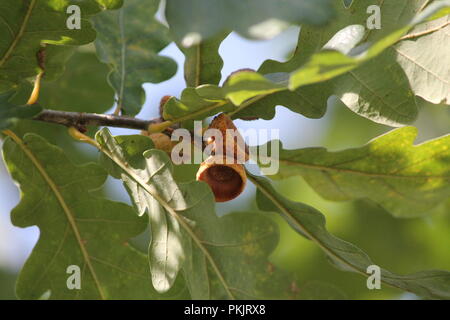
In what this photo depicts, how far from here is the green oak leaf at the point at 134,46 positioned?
1.81 m

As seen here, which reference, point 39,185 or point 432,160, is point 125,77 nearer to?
point 39,185

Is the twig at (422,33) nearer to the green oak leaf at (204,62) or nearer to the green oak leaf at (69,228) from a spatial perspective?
the green oak leaf at (204,62)

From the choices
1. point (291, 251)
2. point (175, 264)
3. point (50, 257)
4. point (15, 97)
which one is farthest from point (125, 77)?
point (291, 251)

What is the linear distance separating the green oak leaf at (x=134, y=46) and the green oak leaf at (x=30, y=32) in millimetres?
295

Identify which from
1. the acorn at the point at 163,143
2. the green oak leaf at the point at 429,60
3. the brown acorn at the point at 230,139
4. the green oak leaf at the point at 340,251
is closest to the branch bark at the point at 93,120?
the acorn at the point at 163,143

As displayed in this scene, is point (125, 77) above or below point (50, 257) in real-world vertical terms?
above

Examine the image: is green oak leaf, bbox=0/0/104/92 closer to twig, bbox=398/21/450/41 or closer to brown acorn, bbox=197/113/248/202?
brown acorn, bbox=197/113/248/202

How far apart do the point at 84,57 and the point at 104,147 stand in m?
0.99

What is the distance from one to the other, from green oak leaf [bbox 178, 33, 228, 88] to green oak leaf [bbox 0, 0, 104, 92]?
209 mm

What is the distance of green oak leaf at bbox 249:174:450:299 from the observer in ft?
4.68

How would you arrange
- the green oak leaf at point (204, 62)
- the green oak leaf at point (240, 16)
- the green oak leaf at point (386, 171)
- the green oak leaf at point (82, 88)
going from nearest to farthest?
the green oak leaf at point (240, 16), the green oak leaf at point (386, 171), the green oak leaf at point (204, 62), the green oak leaf at point (82, 88)

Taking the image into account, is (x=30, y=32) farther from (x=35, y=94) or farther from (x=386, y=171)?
(x=386, y=171)

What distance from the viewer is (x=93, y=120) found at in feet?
4.90

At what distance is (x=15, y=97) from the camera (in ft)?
4.97
